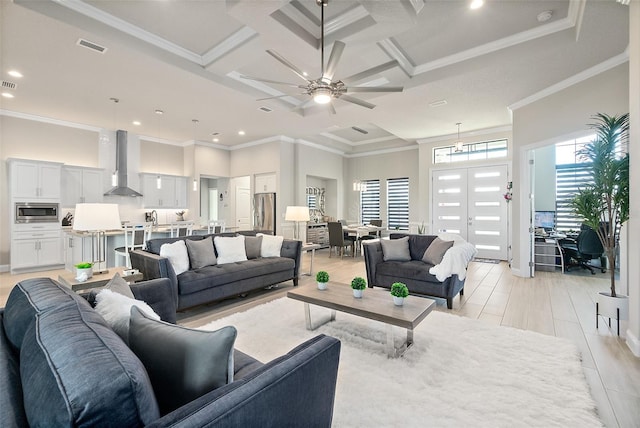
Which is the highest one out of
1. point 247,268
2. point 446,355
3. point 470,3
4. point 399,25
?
point 470,3

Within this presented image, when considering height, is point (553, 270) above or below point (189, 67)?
below

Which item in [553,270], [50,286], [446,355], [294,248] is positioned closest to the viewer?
[50,286]

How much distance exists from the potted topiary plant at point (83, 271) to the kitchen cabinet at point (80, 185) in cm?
500

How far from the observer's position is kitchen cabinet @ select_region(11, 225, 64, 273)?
554 cm

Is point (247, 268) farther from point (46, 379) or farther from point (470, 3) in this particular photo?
point (470, 3)

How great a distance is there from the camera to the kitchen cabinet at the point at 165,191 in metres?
7.69

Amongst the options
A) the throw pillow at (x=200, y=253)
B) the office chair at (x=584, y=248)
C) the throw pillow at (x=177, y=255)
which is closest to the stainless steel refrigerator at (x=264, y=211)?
the throw pillow at (x=200, y=253)

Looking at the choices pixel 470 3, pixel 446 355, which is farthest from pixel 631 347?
pixel 470 3

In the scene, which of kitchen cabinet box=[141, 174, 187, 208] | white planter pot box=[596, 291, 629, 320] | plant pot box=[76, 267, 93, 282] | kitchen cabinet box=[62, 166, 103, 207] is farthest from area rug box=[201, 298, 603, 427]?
kitchen cabinet box=[141, 174, 187, 208]

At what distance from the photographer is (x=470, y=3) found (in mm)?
2979

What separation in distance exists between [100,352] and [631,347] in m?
3.91

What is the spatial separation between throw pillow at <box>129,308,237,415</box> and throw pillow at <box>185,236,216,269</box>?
2942 mm

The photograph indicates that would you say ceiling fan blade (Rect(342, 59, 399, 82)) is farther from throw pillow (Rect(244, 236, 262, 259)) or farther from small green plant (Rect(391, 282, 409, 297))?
throw pillow (Rect(244, 236, 262, 259))

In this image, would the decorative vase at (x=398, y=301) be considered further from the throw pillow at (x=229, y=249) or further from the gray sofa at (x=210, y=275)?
the throw pillow at (x=229, y=249)
